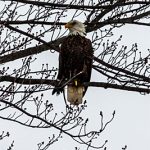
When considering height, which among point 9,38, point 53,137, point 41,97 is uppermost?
point 9,38

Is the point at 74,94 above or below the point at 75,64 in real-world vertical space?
below

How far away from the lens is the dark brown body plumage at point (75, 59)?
624 centimetres

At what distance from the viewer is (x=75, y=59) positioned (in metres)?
6.23

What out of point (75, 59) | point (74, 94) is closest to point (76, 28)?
point (75, 59)

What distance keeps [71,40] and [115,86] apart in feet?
4.68

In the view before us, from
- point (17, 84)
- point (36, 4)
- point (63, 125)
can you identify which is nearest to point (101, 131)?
point (63, 125)

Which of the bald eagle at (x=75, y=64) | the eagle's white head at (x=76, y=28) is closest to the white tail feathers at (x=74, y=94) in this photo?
the bald eagle at (x=75, y=64)

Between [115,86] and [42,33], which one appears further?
[42,33]

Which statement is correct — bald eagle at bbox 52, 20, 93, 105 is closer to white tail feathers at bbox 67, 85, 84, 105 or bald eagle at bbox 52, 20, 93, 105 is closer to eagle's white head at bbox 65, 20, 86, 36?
white tail feathers at bbox 67, 85, 84, 105

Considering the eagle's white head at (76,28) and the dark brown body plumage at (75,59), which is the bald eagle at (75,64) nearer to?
the dark brown body plumage at (75,59)

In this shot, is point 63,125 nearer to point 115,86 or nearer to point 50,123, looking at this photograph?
point 50,123

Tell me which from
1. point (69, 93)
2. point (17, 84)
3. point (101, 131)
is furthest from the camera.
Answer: point (69, 93)

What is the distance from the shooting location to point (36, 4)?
5.17 meters

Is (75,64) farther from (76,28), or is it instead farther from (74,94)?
(76,28)
